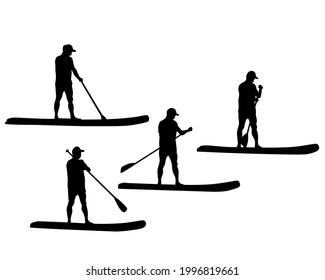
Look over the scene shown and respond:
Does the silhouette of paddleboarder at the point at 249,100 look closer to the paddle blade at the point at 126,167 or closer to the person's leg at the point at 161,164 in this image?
the person's leg at the point at 161,164

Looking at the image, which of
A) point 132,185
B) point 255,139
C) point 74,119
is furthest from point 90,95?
point 255,139

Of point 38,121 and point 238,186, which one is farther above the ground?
point 38,121

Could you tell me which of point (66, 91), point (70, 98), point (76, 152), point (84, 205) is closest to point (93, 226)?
point (84, 205)

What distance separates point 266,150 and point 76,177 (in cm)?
314

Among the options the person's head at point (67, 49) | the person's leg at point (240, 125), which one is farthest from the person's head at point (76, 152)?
the person's leg at point (240, 125)

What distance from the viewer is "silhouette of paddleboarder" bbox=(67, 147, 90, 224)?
1703cm

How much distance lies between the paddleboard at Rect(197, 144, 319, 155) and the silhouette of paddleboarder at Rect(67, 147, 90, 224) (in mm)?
2001

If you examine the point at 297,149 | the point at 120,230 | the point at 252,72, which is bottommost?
the point at 120,230

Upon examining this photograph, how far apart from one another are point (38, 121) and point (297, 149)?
4227mm

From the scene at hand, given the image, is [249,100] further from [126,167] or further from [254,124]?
[126,167]

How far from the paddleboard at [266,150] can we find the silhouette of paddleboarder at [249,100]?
0.21 m

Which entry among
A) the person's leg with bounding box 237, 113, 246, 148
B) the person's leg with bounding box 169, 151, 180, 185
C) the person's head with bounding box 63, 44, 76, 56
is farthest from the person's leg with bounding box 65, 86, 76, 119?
the person's leg with bounding box 237, 113, 246, 148

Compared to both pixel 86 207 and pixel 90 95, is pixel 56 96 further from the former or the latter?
pixel 86 207

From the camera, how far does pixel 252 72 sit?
17609mm
